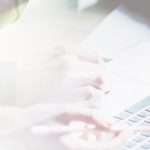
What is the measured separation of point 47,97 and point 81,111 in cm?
6

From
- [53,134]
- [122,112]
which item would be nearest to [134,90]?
[122,112]

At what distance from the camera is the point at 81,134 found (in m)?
0.50

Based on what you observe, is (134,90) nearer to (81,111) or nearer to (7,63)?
(81,111)

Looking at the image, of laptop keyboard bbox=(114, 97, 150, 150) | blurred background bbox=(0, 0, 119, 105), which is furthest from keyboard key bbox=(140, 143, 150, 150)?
blurred background bbox=(0, 0, 119, 105)

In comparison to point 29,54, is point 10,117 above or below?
below

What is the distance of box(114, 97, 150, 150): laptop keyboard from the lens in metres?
0.50

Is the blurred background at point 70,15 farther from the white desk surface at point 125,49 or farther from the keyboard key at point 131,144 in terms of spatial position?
the keyboard key at point 131,144

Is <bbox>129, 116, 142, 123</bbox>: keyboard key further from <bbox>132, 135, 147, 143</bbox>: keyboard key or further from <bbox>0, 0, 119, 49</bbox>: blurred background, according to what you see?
<bbox>0, 0, 119, 49</bbox>: blurred background

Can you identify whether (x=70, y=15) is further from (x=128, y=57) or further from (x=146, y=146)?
(x=146, y=146)

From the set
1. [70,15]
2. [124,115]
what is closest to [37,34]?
[70,15]

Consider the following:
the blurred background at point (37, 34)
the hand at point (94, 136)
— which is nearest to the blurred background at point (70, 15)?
the blurred background at point (37, 34)

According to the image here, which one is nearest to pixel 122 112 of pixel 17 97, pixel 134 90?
pixel 134 90

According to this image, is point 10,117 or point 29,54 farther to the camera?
point 29,54

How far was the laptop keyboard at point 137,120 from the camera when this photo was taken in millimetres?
496
